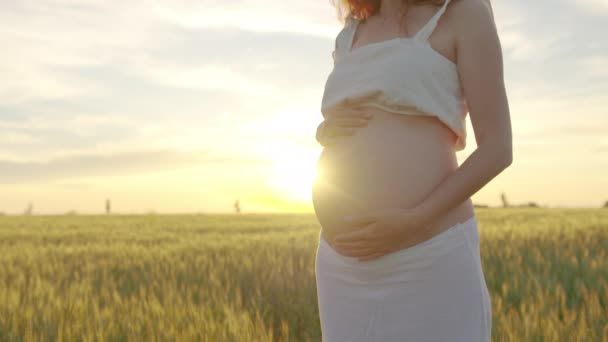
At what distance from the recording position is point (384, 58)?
1.74 m

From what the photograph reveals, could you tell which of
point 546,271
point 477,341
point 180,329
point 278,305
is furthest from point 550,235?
point 477,341

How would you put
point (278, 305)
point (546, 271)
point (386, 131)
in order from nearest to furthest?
point (386, 131) → point (278, 305) → point (546, 271)

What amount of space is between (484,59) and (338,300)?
0.82 m

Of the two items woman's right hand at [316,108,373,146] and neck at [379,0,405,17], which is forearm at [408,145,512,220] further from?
neck at [379,0,405,17]

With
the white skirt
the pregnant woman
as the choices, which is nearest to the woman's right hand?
the pregnant woman

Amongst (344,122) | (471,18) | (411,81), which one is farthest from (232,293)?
(471,18)

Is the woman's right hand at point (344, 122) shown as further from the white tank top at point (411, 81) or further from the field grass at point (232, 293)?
the field grass at point (232, 293)

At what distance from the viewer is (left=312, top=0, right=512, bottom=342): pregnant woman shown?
5.32 ft

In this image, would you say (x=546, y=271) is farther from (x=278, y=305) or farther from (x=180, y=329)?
(x=180, y=329)

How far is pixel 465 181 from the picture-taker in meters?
1.58

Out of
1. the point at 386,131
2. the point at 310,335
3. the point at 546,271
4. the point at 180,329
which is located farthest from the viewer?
the point at 546,271

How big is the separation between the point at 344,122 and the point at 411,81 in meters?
0.24

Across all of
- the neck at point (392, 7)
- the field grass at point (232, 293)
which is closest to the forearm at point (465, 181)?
the neck at point (392, 7)

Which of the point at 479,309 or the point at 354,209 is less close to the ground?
the point at 354,209
